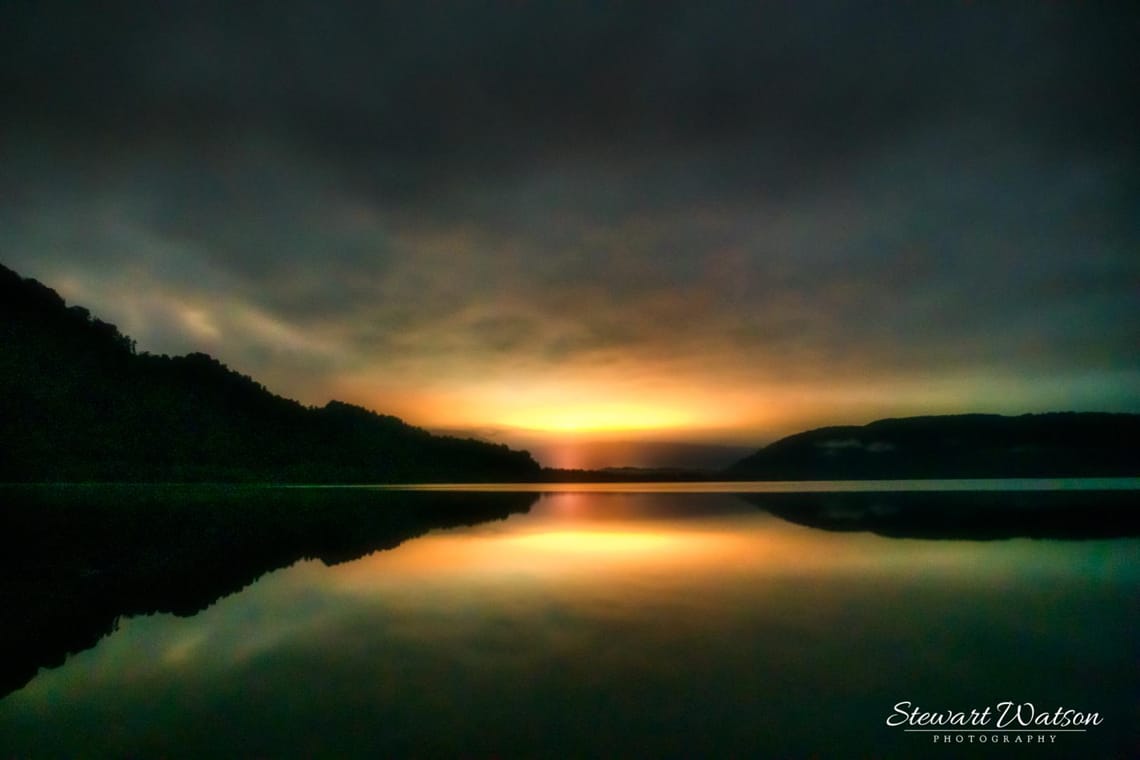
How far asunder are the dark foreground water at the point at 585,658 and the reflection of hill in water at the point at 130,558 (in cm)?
21

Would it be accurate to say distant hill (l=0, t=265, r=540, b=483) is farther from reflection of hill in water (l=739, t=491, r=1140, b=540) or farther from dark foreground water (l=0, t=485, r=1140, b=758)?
reflection of hill in water (l=739, t=491, r=1140, b=540)

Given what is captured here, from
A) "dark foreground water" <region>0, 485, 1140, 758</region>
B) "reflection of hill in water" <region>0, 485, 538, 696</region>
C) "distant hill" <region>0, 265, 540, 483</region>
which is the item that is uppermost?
"distant hill" <region>0, 265, 540, 483</region>

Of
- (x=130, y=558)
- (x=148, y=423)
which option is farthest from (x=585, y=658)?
(x=148, y=423)

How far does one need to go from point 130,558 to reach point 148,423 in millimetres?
143022

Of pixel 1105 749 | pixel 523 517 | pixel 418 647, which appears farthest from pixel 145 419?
pixel 1105 749

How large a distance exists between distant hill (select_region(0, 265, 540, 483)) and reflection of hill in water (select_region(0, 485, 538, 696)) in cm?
9381

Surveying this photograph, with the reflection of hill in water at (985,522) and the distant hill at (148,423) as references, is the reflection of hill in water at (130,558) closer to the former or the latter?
the reflection of hill in water at (985,522)

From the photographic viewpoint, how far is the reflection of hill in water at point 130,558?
477 inches

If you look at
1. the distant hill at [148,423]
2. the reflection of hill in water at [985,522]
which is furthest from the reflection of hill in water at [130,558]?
the distant hill at [148,423]

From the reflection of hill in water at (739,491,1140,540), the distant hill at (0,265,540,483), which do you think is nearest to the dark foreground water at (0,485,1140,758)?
the reflection of hill in water at (739,491,1140,540)

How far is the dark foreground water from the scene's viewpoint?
739 cm

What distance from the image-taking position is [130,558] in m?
21.2

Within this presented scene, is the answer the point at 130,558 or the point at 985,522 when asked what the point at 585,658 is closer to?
the point at 130,558

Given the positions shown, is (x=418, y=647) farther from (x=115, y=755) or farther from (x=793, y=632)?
(x=793, y=632)
